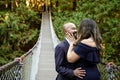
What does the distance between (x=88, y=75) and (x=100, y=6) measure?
15.3 m

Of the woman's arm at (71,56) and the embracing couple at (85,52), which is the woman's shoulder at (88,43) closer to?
the embracing couple at (85,52)

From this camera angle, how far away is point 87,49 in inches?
110

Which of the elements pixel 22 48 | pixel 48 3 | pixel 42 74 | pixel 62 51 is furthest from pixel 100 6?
pixel 62 51

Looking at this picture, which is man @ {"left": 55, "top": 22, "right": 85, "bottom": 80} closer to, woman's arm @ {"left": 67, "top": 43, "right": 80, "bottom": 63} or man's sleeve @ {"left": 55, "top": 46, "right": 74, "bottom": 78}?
man's sleeve @ {"left": 55, "top": 46, "right": 74, "bottom": 78}

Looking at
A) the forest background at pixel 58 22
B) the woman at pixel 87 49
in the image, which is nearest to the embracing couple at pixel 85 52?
the woman at pixel 87 49

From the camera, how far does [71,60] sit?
9.34 ft

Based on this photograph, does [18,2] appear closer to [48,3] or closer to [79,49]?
[48,3]

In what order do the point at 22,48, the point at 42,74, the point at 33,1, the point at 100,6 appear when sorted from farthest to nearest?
the point at 33,1
the point at 22,48
the point at 100,6
the point at 42,74

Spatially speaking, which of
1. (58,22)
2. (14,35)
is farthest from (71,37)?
(58,22)

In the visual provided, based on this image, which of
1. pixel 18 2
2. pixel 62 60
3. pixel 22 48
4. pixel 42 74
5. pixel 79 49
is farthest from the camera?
pixel 18 2

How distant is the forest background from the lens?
53.7 feet

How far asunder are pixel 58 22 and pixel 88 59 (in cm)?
1865

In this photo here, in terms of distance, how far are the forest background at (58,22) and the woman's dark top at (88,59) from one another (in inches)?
444

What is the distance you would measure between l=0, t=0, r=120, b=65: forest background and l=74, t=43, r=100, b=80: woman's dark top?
11272mm
